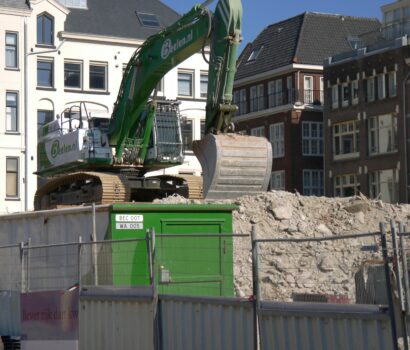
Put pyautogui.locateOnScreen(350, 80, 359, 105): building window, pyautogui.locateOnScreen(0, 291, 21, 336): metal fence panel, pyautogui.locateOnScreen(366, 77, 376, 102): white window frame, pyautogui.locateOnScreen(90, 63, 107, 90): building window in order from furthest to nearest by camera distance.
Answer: pyautogui.locateOnScreen(350, 80, 359, 105): building window → pyautogui.locateOnScreen(366, 77, 376, 102): white window frame → pyautogui.locateOnScreen(90, 63, 107, 90): building window → pyautogui.locateOnScreen(0, 291, 21, 336): metal fence panel

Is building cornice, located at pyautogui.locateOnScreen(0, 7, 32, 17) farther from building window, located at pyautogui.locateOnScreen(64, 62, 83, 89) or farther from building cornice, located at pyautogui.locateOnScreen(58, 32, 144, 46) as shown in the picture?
building window, located at pyautogui.locateOnScreen(64, 62, 83, 89)

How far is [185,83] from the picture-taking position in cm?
6644

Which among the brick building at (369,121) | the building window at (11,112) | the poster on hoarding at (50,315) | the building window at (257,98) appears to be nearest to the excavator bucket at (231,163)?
the poster on hoarding at (50,315)

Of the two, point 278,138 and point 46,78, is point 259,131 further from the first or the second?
point 46,78

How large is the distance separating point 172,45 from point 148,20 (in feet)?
139

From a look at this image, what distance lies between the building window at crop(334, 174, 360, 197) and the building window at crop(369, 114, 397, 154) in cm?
266

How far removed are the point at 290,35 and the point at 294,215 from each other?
5029 centimetres

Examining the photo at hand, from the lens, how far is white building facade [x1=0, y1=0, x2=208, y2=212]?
60312 mm

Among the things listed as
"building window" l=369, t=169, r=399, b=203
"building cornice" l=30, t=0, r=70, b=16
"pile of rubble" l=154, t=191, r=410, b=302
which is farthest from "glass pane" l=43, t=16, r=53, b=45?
"pile of rubble" l=154, t=191, r=410, b=302

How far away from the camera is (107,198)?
26.2 meters

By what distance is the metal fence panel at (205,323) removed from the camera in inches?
460

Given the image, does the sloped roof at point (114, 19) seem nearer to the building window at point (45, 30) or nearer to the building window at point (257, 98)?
the building window at point (45, 30)

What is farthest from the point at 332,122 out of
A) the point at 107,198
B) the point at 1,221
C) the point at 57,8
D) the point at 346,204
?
the point at 1,221

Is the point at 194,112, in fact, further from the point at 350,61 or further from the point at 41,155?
the point at 41,155
